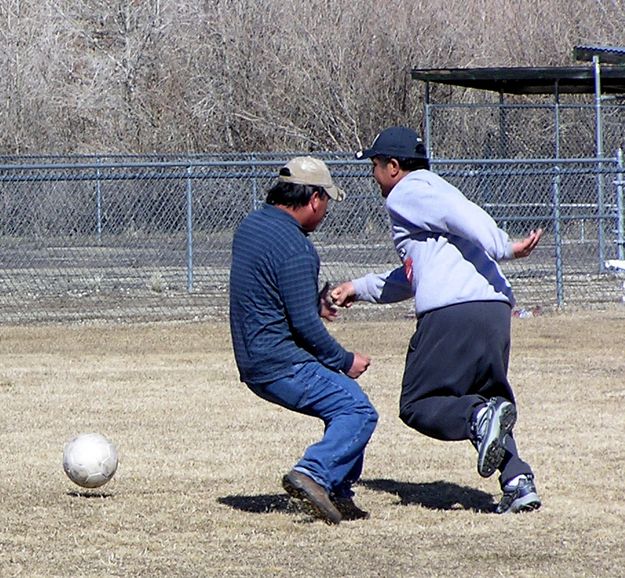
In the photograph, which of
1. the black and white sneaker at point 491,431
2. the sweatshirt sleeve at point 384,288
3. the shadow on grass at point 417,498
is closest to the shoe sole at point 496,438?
the black and white sneaker at point 491,431

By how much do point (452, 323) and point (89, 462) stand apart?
1.90 metres

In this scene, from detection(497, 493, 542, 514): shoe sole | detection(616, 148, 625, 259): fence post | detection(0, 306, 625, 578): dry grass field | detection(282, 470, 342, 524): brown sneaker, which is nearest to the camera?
detection(0, 306, 625, 578): dry grass field

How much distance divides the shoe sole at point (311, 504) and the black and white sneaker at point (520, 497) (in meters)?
0.80

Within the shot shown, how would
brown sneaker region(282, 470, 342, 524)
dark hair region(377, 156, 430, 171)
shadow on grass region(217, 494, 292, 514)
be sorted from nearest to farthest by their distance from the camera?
brown sneaker region(282, 470, 342, 524) < dark hair region(377, 156, 430, 171) < shadow on grass region(217, 494, 292, 514)

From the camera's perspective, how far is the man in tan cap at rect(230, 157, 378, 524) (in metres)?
6.20

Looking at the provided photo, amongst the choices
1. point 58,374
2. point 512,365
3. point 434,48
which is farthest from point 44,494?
point 434,48

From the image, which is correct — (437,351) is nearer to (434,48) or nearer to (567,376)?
(567,376)

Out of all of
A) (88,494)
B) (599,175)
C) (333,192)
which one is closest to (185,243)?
(599,175)

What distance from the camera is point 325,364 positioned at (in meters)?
6.39

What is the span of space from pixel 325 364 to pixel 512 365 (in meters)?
5.92

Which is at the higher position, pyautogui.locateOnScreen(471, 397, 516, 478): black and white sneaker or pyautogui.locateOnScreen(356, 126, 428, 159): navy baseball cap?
pyautogui.locateOnScreen(356, 126, 428, 159): navy baseball cap

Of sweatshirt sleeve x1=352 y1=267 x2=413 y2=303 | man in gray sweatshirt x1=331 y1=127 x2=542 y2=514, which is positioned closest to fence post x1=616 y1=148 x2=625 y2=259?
sweatshirt sleeve x1=352 y1=267 x2=413 y2=303

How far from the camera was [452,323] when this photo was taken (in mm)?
6383

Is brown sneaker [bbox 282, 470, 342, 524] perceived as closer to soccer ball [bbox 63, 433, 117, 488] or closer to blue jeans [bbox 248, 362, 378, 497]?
blue jeans [bbox 248, 362, 378, 497]
